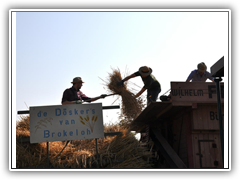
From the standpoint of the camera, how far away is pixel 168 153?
23.9 feet

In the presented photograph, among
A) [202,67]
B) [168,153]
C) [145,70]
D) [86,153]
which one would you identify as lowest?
[168,153]

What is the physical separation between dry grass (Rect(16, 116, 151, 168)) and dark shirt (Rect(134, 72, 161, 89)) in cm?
165

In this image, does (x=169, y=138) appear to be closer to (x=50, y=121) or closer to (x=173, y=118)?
(x=173, y=118)

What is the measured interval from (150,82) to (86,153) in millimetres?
2839

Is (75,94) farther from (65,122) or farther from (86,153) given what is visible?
(86,153)

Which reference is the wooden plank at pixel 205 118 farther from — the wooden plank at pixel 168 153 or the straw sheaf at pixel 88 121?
the straw sheaf at pixel 88 121

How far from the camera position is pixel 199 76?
8.56m

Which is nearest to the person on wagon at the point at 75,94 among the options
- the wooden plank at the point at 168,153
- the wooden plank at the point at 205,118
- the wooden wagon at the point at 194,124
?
the wooden wagon at the point at 194,124

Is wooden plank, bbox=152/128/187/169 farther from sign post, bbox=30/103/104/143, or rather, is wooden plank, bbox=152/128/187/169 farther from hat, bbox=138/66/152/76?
sign post, bbox=30/103/104/143

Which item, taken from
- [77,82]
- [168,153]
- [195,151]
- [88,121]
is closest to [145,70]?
[77,82]

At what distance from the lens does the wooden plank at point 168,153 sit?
699cm

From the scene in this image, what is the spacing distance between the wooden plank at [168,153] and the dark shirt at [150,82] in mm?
1103

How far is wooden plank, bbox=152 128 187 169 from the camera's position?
275 inches

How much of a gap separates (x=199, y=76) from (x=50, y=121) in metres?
4.42
